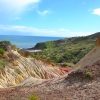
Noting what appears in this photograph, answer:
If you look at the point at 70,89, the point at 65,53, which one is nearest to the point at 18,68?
the point at 70,89

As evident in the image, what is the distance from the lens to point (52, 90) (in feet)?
41.2

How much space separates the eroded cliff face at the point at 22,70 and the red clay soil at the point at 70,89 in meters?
6.82

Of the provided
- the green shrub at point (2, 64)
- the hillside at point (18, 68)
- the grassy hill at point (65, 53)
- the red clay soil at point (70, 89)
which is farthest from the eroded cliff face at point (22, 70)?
the red clay soil at point (70, 89)

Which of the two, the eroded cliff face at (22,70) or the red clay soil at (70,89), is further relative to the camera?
the eroded cliff face at (22,70)

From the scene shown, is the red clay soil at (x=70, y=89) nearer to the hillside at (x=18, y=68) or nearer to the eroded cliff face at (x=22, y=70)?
the eroded cliff face at (x=22, y=70)

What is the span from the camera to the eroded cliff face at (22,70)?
21094 mm

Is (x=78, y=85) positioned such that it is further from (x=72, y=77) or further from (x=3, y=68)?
(x=3, y=68)

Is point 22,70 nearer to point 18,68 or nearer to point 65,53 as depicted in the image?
point 18,68

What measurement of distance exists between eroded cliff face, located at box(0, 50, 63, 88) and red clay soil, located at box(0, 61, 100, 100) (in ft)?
22.4

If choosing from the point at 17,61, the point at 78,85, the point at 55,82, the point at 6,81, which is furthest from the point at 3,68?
the point at 78,85

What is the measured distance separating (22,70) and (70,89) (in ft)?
43.2

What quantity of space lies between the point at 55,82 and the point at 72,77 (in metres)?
1.07

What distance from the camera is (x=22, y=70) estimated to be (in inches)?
974

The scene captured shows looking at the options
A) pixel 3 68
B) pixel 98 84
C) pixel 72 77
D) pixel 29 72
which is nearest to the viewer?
pixel 98 84
